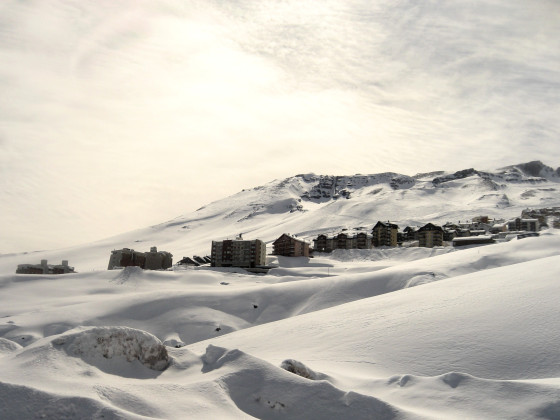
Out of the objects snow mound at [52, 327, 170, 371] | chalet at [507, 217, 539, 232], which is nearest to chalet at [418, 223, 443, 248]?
chalet at [507, 217, 539, 232]

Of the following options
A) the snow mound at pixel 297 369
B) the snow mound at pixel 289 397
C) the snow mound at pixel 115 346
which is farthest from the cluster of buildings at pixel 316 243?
the snow mound at pixel 115 346

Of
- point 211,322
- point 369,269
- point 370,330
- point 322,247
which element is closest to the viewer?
point 370,330

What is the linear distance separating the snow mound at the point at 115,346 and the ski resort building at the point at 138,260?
7897 centimetres

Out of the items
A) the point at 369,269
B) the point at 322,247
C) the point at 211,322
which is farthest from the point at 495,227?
the point at 211,322

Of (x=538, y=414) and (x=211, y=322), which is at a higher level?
(x=538, y=414)

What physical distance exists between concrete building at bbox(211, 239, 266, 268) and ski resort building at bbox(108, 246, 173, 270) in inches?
364

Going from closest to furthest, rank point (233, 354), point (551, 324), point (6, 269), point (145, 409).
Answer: point (145, 409)
point (233, 354)
point (551, 324)
point (6, 269)

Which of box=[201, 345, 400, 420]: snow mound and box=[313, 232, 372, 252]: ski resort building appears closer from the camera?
box=[201, 345, 400, 420]: snow mound

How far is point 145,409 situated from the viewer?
7.52 metres

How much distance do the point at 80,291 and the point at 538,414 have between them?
52828 mm

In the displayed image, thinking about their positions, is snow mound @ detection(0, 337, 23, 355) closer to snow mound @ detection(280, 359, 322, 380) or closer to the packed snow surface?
the packed snow surface

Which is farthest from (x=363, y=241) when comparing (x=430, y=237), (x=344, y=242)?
(x=430, y=237)

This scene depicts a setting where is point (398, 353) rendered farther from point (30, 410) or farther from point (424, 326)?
point (30, 410)

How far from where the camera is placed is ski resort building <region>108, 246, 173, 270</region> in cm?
8556
